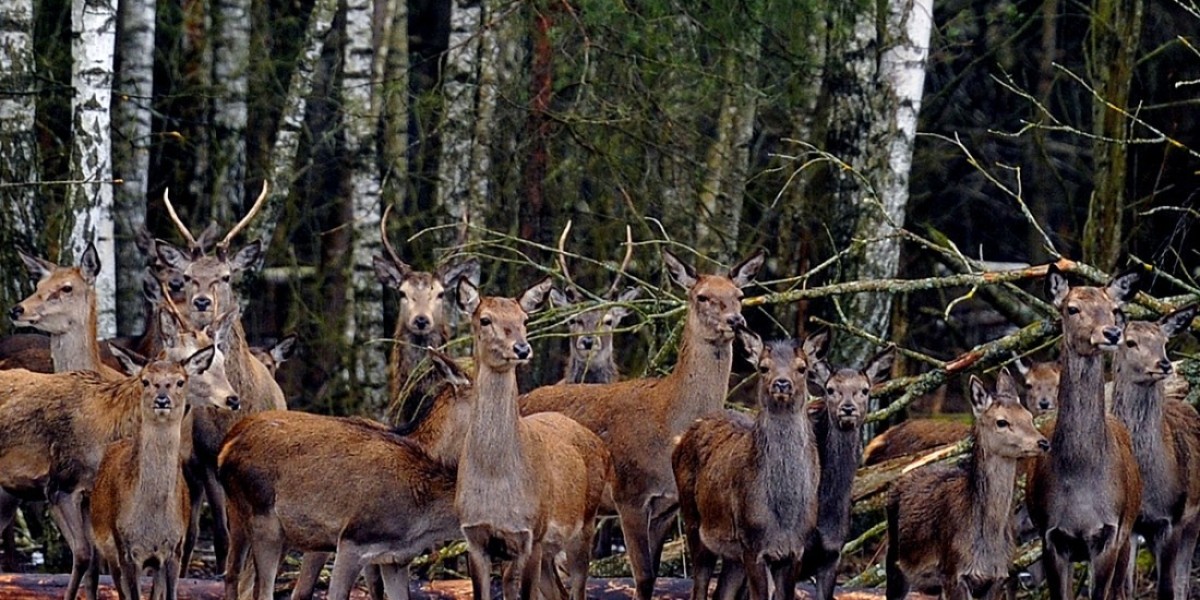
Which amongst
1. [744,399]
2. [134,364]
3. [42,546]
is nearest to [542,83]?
[744,399]

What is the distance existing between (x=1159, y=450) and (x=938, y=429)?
7.92ft

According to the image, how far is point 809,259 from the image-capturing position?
15562 millimetres

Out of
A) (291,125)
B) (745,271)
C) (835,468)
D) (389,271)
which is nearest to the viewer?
(835,468)

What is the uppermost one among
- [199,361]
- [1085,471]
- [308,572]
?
[199,361]

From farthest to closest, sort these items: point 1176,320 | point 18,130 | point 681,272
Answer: point 18,130, point 681,272, point 1176,320

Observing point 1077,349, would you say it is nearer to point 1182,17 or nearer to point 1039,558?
point 1039,558

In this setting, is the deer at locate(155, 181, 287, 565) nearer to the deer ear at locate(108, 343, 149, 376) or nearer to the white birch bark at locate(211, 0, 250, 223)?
the deer ear at locate(108, 343, 149, 376)

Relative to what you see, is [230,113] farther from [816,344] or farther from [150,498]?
[816,344]

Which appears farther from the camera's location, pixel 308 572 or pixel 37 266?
pixel 37 266

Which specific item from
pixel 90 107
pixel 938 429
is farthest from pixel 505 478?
pixel 90 107

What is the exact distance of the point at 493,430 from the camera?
8.94 metres

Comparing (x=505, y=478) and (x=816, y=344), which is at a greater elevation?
(x=816, y=344)

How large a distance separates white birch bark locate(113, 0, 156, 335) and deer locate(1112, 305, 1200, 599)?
6.62 metres

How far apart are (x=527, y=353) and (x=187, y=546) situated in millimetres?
2379
